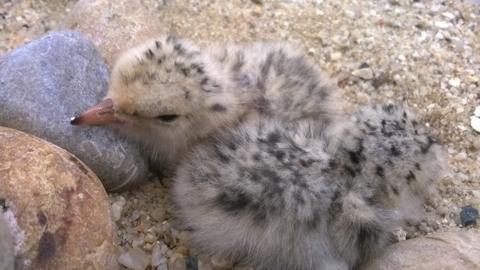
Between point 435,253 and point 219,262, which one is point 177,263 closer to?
point 219,262

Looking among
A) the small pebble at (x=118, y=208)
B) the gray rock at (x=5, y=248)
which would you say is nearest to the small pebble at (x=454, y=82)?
the small pebble at (x=118, y=208)

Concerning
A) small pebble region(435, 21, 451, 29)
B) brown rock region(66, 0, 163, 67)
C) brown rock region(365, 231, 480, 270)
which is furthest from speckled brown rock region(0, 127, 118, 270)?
small pebble region(435, 21, 451, 29)

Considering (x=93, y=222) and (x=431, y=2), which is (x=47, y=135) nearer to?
(x=93, y=222)

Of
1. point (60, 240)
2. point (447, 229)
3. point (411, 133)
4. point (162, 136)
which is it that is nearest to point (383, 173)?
point (411, 133)

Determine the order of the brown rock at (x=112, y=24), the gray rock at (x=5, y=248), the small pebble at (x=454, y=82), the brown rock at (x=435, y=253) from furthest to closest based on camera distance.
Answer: the small pebble at (x=454, y=82)
the brown rock at (x=112, y=24)
the brown rock at (x=435, y=253)
the gray rock at (x=5, y=248)

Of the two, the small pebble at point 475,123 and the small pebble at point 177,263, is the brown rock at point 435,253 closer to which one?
the small pebble at point 177,263

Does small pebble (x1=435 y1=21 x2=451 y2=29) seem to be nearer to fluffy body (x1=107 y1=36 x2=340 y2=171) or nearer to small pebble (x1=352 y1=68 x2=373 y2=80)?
small pebble (x1=352 y1=68 x2=373 y2=80)
